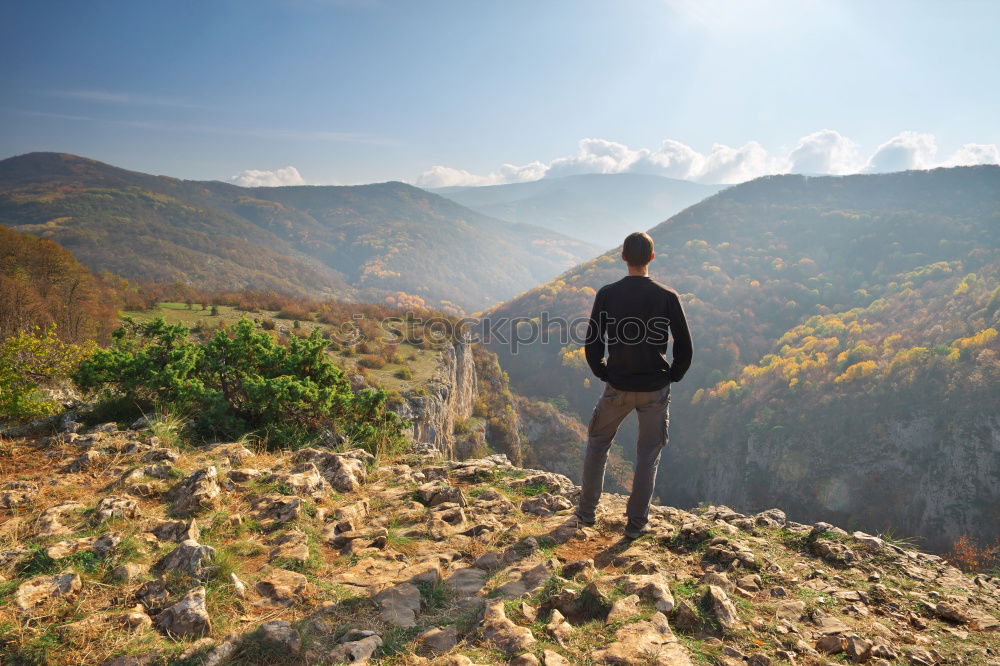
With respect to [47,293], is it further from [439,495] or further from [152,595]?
[152,595]

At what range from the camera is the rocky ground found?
8.45 ft

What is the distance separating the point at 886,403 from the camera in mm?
53125

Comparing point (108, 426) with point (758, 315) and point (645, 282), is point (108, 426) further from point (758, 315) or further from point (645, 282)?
point (758, 315)

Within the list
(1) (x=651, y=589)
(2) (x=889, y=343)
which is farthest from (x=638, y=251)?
(2) (x=889, y=343)

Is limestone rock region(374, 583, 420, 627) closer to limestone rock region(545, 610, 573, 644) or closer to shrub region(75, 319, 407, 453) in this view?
limestone rock region(545, 610, 573, 644)

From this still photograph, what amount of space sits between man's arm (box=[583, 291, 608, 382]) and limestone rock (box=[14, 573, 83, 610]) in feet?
12.8

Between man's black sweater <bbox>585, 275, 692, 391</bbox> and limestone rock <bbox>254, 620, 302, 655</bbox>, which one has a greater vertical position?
man's black sweater <bbox>585, 275, 692, 391</bbox>

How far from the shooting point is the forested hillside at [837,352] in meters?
47.7

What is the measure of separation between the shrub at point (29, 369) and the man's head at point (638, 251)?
21.3ft

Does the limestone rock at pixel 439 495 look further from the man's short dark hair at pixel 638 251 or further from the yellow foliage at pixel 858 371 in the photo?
the yellow foliage at pixel 858 371

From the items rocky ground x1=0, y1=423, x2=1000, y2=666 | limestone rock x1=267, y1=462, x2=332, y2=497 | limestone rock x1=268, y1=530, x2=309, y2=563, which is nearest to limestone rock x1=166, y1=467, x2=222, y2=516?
rocky ground x1=0, y1=423, x2=1000, y2=666

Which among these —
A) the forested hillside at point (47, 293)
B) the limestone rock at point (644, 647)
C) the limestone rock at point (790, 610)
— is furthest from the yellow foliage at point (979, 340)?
the forested hillside at point (47, 293)

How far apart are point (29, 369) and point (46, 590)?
4107 millimetres

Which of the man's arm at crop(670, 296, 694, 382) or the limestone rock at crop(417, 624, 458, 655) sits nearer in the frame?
the limestone rock at crop(417, 624, 458, 655)
